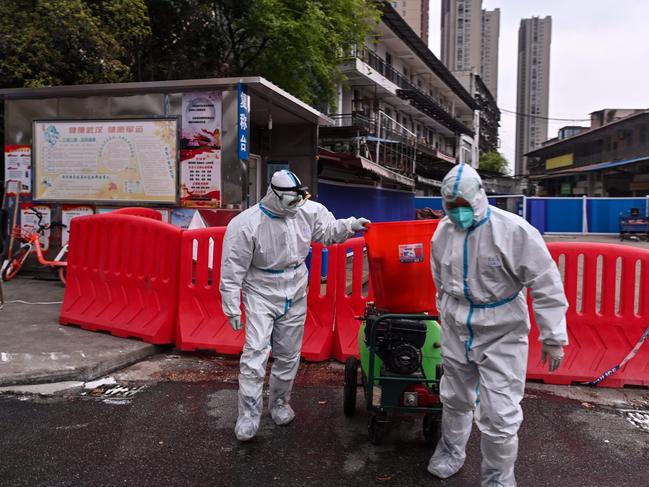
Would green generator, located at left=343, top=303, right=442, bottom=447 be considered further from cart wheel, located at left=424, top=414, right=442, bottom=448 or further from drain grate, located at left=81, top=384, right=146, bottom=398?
drain grate, located at left=81, top=384, right=146, bottom=398

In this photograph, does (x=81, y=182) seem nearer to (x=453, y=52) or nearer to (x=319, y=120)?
(x=319, y=120)

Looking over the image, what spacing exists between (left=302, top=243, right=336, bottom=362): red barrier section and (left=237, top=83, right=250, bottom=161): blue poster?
10.2 feet

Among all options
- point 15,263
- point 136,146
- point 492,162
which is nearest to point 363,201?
point 136,146

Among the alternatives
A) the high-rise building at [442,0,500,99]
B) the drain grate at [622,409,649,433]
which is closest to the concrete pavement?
the drain grate at [622,409,649,433]

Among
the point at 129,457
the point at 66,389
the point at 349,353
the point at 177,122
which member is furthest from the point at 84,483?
the point at 177,122

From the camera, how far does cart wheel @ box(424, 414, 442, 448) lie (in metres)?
3.56

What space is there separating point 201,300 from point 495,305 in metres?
3.43

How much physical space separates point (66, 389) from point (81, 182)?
5016mm

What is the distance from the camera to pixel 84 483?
306 centimetres

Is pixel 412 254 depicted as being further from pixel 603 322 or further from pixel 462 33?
pixel 462 33

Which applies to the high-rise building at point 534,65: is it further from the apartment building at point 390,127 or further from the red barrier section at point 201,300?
the red barrier section at point 201,300

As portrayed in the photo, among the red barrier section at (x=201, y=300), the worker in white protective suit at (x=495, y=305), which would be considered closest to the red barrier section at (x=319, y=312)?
the red barrier section at (x=201, y=300)

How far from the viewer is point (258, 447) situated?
3.55 meters

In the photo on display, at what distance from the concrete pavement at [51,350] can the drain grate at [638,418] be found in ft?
13.6
